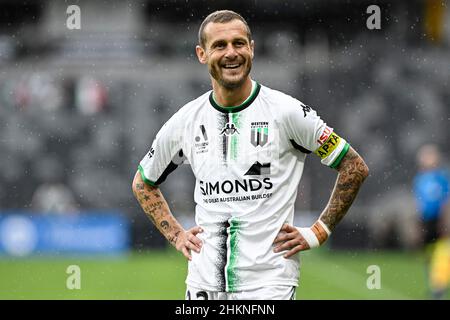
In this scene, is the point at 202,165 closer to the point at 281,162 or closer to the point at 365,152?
the point at 281,162

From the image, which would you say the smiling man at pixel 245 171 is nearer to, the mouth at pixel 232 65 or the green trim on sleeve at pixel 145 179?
the mouth at pixel 232 65

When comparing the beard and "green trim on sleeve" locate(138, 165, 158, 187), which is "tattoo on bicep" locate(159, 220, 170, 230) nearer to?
"green trim on sleeve" locate(138, 165, 158, 187)

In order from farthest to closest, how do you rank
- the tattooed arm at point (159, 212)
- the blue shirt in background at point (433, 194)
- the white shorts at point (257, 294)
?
the blue shirt in background at point (433, 194) < the tattooed arm at point (159, 212) < the white shorts at point (257, 294)

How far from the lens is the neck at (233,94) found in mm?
5301

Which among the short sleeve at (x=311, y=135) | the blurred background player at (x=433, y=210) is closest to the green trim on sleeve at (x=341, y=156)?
the short sleeve at (x=311, y=135)

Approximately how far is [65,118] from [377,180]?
28.5 ft

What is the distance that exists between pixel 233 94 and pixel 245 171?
1.39 feet

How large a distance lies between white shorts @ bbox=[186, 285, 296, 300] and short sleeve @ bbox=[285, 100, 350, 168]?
75cm

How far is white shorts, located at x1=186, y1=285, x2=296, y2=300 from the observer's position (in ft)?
16.9

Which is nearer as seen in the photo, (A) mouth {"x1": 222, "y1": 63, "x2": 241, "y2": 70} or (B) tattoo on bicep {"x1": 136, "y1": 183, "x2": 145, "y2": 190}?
(A) mouth {"x1": 222, "y1": 63, "x2": 241, "y2": 70}

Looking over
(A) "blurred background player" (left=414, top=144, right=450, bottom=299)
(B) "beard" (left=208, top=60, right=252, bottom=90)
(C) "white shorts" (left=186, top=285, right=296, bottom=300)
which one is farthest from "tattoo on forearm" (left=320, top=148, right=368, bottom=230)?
(A) "blurred background player" (left=414, top=144, right=450, bottom=299)

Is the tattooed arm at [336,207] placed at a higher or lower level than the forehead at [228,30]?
lower

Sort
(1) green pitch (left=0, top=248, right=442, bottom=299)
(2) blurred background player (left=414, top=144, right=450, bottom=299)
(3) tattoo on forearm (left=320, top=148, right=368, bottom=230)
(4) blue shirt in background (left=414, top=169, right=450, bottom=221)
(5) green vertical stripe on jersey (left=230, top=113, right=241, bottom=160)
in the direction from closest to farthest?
1. (5) green vertical stripe on jersey (left=230, top=113, right=241, bottom=160)
2. (3) tattoo on forearm (left=320, top=148, right=368, bottom=230)
3. (2) blurred background player (left=414, top=144, right=450, bottom=299)
4. (1) green pitch (left=0, top=248, right=442, bottom=299)
5. (4) blue shirt in background (left=414, top=169, right=450, bottom=221)

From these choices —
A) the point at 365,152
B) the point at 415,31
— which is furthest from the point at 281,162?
the point at 415,31
